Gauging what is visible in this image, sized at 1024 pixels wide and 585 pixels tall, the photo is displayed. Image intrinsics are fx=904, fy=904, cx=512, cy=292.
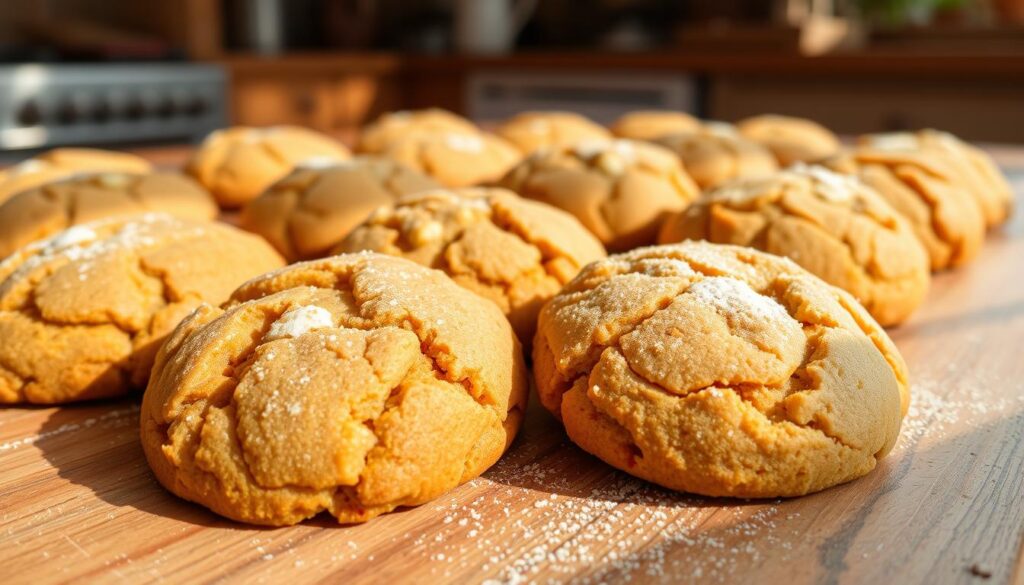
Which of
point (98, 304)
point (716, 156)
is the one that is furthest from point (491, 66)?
point (98, 304)

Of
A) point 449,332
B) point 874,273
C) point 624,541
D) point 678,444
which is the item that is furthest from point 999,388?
point 449,332

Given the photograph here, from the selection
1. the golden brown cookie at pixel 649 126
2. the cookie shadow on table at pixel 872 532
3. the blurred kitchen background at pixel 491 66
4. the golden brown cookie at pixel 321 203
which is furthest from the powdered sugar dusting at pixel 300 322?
the blurred kitchen background at pixel 491 66

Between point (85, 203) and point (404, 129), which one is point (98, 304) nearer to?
point (85, 203)

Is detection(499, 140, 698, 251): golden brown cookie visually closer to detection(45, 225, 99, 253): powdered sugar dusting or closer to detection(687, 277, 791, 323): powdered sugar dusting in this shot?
detection(687, 277, 791, 323): powdered sugar dusting

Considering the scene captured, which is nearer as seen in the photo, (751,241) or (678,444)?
(678,444)

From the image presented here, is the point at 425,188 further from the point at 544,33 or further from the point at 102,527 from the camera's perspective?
the point at 544,33

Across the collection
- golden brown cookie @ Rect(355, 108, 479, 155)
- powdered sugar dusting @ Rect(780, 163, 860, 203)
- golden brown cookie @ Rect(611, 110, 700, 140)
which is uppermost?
powdered sugar dusting @ Rect(780, 163, 860, 203)

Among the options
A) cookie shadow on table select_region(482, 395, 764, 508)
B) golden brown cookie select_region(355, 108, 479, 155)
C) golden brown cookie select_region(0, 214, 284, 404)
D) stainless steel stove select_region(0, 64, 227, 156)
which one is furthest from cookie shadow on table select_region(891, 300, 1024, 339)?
stainless steel stove select_region(0, 64, 227, 156)
